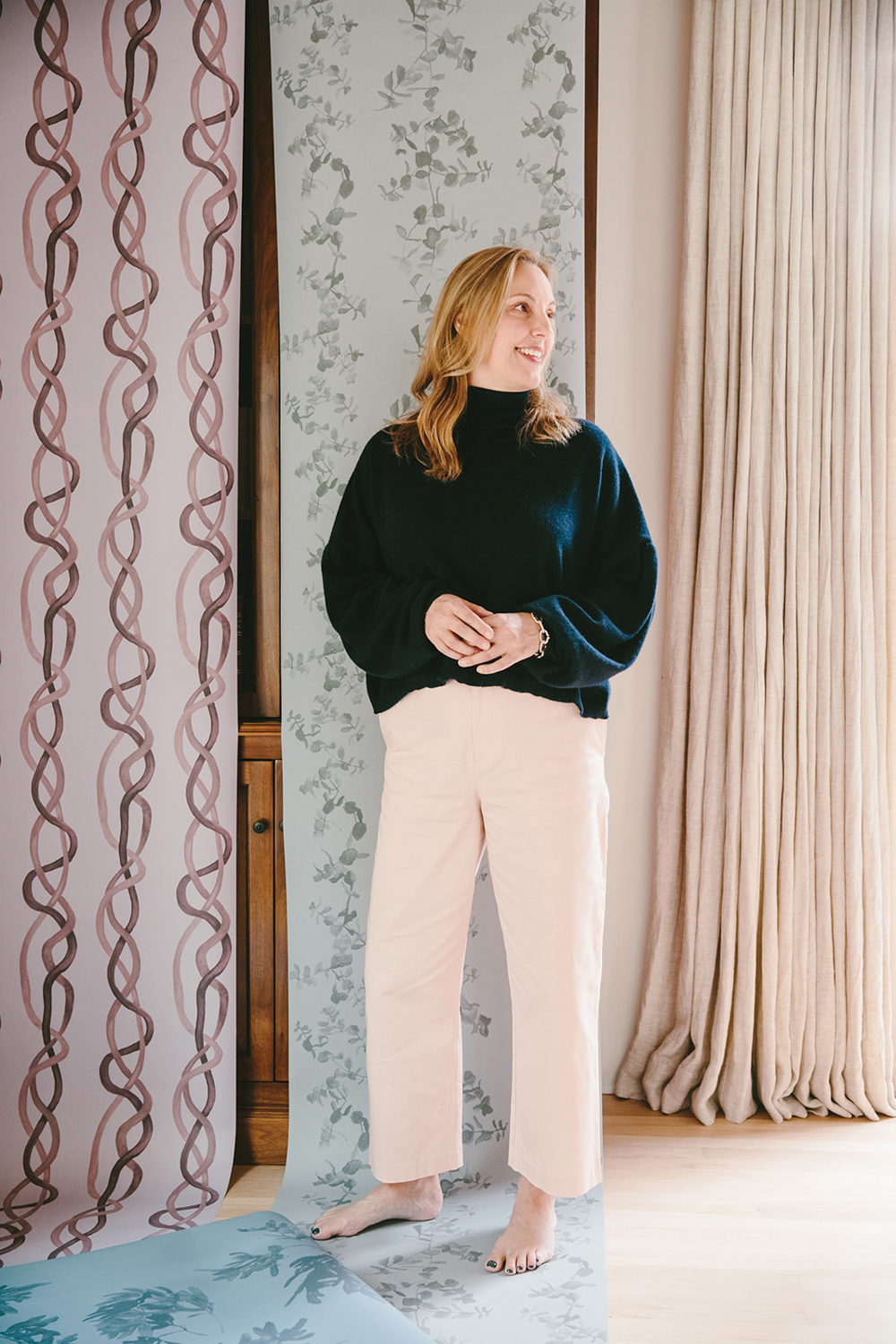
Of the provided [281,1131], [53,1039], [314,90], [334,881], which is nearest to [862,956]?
[334,881]

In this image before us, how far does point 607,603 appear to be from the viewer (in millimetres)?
1503

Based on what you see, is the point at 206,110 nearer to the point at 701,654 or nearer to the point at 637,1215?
the point at 701,654

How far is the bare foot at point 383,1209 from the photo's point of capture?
157 centimetres

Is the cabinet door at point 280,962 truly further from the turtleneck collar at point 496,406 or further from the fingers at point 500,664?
the turtleneck collar at point 496,406

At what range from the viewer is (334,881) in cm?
185

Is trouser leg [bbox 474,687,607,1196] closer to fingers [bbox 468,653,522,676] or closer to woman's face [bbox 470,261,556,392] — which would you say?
fingers [bbox 468,653,522,676]

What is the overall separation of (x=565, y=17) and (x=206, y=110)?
725 mm

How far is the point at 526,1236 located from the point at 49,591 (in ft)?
4.82

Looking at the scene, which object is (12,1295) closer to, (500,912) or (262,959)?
(262,959)

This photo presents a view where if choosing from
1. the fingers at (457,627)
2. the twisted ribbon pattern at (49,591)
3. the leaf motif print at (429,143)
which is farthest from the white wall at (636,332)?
the twisted ribbon pattern at (49,591)

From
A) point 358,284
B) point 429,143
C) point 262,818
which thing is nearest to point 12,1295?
point 262,818

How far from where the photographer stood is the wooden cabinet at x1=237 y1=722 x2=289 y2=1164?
1.89 m

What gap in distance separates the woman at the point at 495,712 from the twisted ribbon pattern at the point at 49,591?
0.61m

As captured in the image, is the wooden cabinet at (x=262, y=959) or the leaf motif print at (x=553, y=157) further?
the wooden cabinet at (x=262, y=959)
